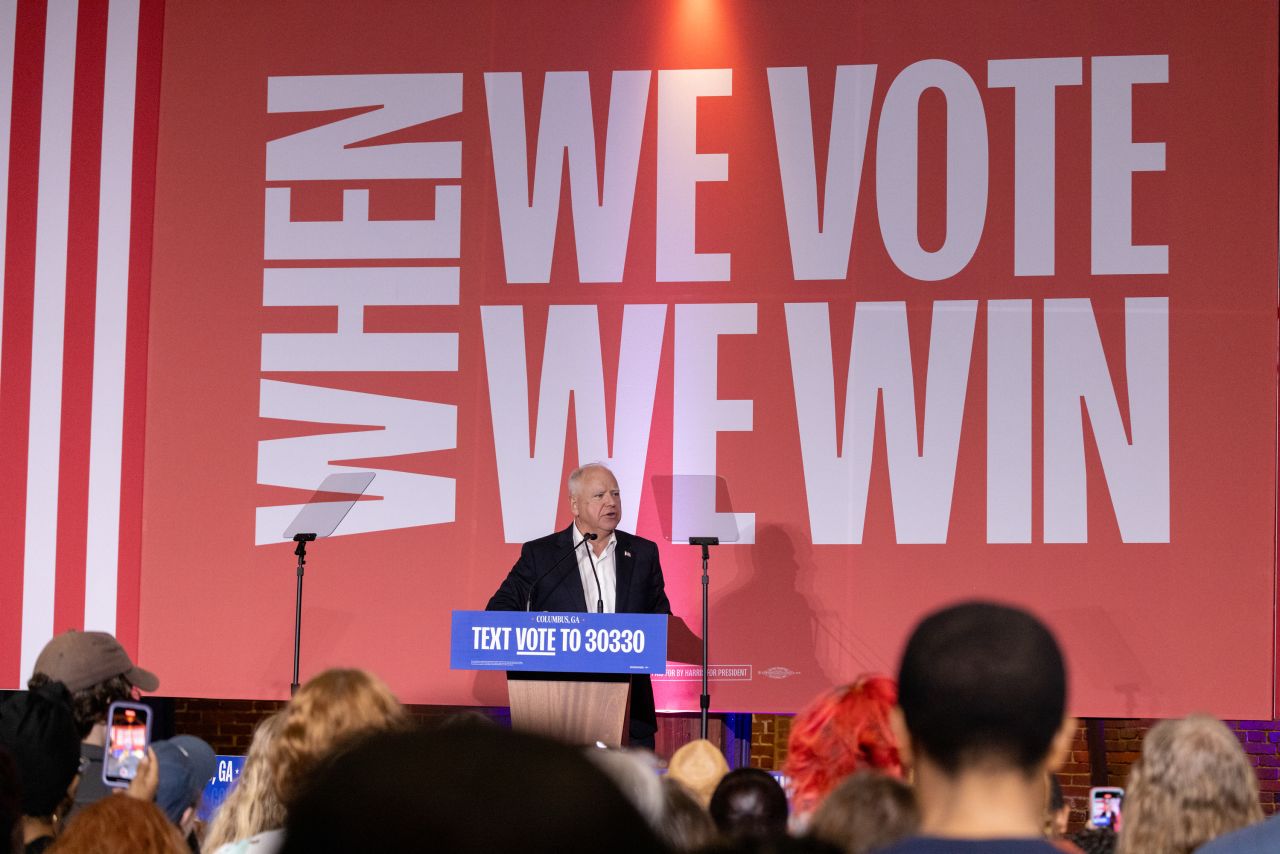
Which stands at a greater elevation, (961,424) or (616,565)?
(961,424)

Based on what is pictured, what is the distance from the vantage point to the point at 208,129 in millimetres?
7203

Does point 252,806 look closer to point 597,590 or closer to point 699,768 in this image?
point 699,768

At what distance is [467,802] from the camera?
472 mm

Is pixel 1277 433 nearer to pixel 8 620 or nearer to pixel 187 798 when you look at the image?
pixel 187 798

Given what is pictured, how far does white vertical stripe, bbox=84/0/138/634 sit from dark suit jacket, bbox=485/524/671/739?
2354 mm

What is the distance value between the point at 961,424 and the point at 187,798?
4678 mm

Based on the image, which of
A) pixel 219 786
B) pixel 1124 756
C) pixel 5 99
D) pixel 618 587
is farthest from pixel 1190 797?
pixel 5 99

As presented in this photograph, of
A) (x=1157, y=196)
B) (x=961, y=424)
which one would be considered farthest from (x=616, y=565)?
(x=1157, y=196)

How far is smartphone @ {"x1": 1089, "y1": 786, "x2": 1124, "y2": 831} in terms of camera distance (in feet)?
10.4

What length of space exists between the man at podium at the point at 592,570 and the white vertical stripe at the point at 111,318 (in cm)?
235

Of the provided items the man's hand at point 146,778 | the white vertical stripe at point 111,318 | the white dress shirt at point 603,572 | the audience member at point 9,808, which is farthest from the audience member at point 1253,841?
the white vertical stripe at point 111,318

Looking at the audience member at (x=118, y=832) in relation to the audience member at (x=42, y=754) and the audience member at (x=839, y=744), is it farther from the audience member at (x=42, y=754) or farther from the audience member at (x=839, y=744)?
the audience member at (x=839, y=744)

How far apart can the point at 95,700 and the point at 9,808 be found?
1.47 m

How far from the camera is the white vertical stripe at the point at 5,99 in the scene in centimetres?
731
